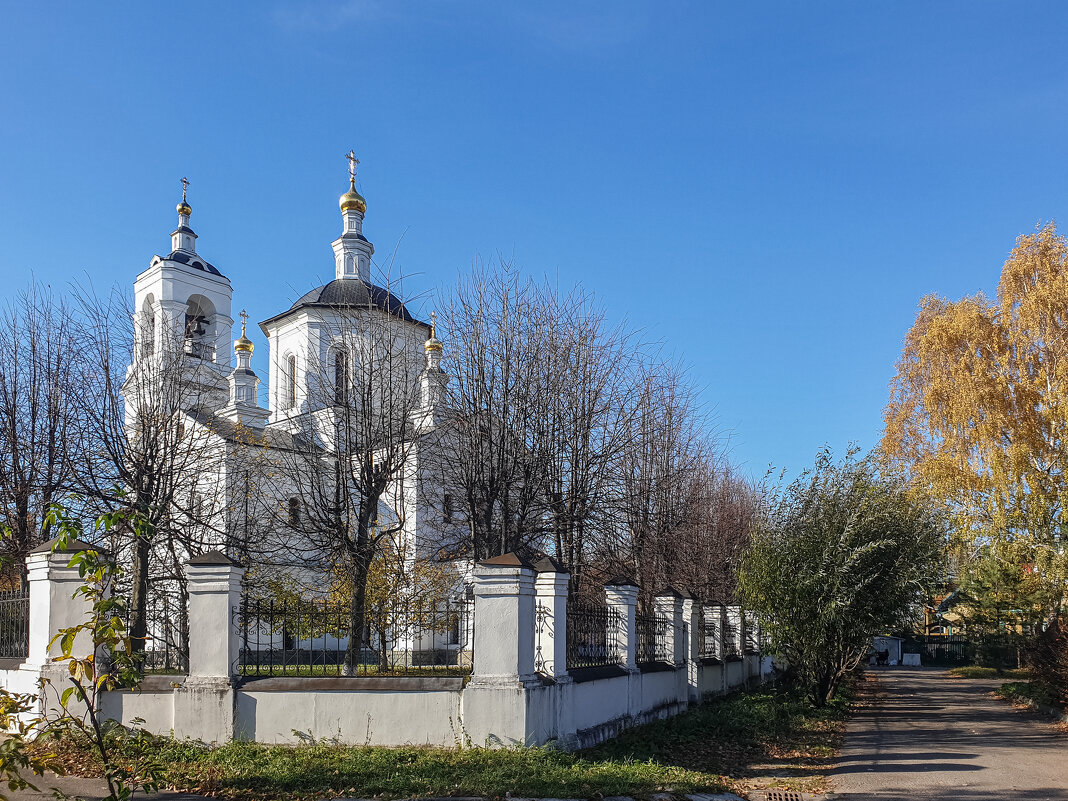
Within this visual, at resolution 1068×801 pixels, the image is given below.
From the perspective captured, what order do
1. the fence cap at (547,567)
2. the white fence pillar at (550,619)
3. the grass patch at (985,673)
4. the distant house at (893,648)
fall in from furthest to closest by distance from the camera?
the distant house at (893,648) → the grass patch at (985,673) → the fence cap at (547,567) → the white fence pillar at (550,619)

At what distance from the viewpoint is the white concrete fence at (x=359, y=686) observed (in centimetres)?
973

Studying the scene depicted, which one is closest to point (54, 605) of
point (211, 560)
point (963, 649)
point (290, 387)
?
point (211, 560)

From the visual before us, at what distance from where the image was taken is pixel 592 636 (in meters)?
12.7

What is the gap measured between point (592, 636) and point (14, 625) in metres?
7.98

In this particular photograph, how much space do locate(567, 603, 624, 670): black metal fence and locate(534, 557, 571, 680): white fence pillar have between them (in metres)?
1.08

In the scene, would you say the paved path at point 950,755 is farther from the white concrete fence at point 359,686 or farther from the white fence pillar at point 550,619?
the white concrete fence at point 359,686

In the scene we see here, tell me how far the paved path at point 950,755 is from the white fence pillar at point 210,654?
6.84 meters

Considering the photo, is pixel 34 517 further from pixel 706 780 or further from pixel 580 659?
pixel 706 780

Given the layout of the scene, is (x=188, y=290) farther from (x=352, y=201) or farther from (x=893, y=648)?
(x=893, y=648)

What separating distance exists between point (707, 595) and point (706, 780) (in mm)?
14302

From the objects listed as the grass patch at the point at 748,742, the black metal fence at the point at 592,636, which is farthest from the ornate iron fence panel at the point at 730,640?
the black metal fence at the point at 592,636

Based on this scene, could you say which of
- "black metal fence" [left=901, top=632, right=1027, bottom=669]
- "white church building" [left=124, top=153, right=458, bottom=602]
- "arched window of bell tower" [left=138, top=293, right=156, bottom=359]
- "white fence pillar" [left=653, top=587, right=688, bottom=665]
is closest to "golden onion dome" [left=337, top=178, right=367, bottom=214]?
"white church building" [left=124, top=153, right=458, bottom=602]

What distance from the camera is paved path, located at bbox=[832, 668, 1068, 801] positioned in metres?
9.34

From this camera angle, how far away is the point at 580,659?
1255cm
